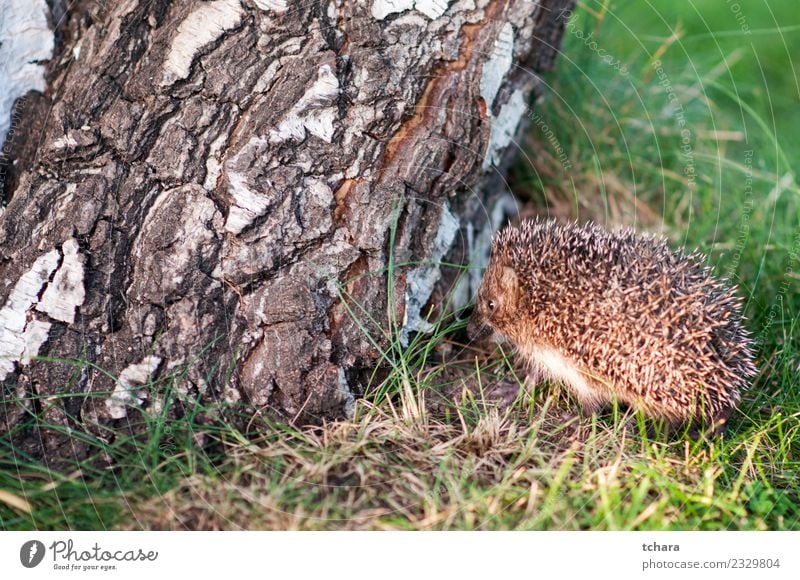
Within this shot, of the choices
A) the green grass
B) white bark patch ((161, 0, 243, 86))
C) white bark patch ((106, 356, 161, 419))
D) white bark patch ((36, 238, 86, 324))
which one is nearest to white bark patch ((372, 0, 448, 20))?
white bark patch ((161, 0, 243, 86))

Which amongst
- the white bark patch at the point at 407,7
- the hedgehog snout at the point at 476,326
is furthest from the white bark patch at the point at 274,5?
the hedgehog snout at the point at 476,326

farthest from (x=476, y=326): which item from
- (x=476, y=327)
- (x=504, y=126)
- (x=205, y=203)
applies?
(x=205, y=203)

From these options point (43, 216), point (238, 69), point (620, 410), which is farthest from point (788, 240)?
point (43, 216)

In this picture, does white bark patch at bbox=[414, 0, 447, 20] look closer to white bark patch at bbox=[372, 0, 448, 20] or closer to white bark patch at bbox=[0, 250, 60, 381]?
white bark patch at bbox=[372, 0, 448, 20]

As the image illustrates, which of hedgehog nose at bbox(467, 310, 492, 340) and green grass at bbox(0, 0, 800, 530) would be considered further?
hedgehog nose at bbox(467, 310, 492, 340)

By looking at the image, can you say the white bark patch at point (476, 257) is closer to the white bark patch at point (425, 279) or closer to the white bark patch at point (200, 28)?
the white bark patch at point (425, 279)

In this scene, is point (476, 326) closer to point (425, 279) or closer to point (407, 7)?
point (425, 279)
